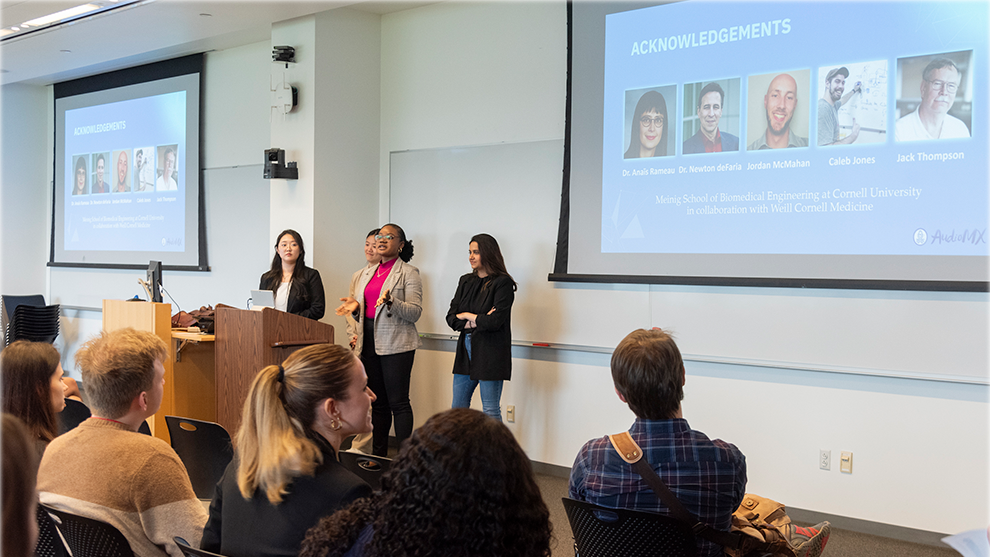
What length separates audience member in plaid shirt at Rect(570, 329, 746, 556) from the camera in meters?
1.85

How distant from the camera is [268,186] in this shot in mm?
6148

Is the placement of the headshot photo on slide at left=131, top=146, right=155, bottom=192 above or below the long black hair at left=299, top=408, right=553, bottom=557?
above

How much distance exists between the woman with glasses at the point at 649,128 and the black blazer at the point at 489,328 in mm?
1103

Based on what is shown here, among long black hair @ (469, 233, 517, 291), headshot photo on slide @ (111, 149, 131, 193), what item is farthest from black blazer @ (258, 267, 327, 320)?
headshot photo on slide @ (111, 149, 131, 193)

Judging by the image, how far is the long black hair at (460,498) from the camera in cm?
103

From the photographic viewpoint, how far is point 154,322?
4344mm

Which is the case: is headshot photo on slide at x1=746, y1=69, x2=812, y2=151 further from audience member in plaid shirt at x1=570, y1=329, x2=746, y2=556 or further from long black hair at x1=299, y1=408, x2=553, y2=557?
long black hair at x1=299, y1=408, x2=553, y2=557

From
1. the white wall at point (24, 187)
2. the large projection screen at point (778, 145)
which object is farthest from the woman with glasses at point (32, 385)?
the white wall at point (24, 187)

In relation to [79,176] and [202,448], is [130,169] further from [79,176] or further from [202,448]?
[202,448]

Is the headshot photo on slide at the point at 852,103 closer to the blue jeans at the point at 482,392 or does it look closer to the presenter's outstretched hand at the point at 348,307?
the blue jeans at the point at 482,392

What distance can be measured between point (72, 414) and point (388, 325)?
79.7 inches

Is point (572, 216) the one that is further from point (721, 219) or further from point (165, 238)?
point (165, 238)

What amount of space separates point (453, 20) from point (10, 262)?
5938 mm

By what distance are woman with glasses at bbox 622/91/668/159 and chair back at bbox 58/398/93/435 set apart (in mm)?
3085
